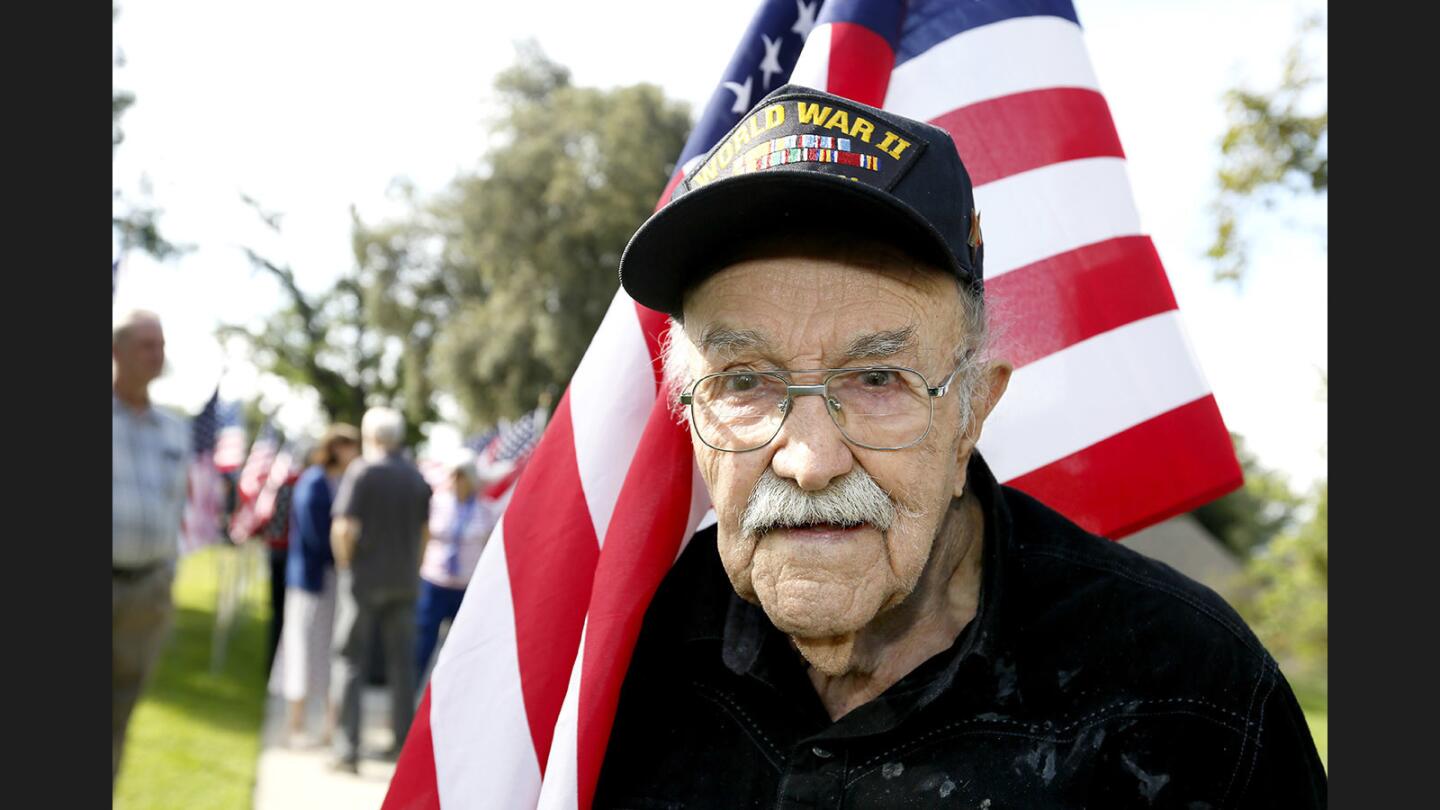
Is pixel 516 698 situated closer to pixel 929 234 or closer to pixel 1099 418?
pixel 929 234

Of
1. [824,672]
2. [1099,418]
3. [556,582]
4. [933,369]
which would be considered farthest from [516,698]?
[1099,418]

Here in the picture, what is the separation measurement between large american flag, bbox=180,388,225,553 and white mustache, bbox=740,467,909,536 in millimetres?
10011

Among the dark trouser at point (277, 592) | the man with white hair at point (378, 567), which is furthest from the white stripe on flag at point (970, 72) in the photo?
the dark trouser at point (277, 592)

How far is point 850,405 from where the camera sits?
1729 mm

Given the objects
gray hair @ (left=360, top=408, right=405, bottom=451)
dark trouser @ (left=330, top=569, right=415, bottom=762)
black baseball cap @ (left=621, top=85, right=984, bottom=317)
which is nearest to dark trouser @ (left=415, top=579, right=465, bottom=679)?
dark trouser @ (left=330, top=569, right=415, bottom=762)

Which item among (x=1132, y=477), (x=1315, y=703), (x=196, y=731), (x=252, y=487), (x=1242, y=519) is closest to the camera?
(x=1132, y=477)

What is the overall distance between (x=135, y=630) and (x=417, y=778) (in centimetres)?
396

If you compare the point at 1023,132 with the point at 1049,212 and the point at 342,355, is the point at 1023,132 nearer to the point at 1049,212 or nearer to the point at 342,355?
the point at 1049,212

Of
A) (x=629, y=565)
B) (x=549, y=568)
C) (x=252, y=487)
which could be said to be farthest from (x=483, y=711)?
(x=252, y=487)

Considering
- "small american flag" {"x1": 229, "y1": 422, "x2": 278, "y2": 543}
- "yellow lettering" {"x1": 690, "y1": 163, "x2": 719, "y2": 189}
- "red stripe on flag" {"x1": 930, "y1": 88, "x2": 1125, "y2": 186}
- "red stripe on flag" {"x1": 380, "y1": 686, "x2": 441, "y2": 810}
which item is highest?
"red stripe on flag" {"x1": 930, "y1": 88, "x2": 1125, "y2": 186}

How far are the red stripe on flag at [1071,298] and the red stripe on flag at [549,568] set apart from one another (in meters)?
1.00

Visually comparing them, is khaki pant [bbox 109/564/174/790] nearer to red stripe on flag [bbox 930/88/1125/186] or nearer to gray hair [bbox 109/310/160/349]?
gray hair [bbox 109/310/160/349]

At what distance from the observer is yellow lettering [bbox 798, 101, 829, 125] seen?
1.76 meters

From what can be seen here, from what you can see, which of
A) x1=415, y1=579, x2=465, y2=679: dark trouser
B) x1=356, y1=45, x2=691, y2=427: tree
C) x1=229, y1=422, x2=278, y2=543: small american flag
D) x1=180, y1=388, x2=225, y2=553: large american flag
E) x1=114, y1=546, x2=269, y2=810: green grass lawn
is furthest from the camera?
x1=356, y1=45, x2=691, y2=427: tree
